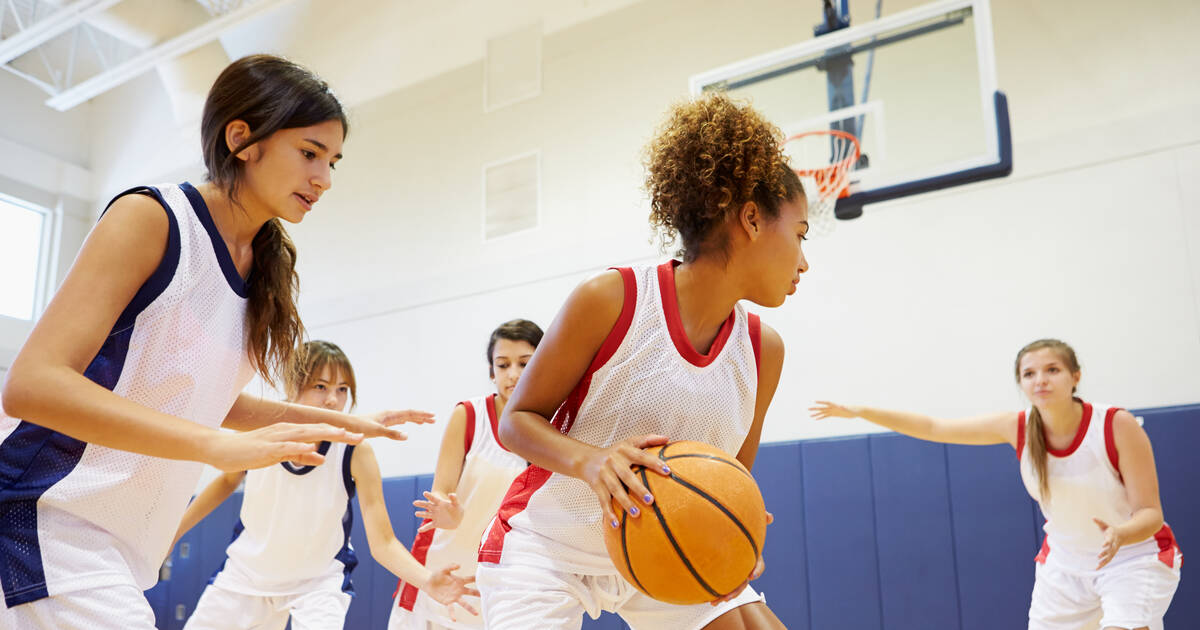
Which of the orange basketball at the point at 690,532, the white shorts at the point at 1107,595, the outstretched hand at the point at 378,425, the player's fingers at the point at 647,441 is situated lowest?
the white shorts at the point at 1107,595

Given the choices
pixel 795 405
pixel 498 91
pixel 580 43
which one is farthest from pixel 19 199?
pixel 795 405

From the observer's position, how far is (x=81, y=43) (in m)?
9.78

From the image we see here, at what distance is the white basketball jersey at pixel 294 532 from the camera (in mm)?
3922

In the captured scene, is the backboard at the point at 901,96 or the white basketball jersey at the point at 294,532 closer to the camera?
the white basketball jersey at the point at 294,532

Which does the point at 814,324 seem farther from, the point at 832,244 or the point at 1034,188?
the point at 1034,188

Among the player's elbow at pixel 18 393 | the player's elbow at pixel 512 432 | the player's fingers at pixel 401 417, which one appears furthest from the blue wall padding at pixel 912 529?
the player's elbow at pixel 18 393

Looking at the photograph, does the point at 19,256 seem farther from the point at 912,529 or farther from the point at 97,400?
the point at 97,400

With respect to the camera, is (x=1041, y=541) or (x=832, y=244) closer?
(x=1041, y=541)

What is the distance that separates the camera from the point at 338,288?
859 centimetres

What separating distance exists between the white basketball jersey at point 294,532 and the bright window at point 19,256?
6914 mm

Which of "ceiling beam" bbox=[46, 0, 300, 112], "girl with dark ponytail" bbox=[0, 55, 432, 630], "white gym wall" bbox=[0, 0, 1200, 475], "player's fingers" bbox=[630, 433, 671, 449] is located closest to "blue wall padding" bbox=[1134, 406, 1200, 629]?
"white gym wall" bbox=[0, 0, 1200, 475]

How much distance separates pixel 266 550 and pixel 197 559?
4.51m

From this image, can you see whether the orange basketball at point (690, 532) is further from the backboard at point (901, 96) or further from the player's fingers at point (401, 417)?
the backboard at point (901, 96)

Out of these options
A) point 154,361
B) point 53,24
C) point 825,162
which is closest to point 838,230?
point 825,162
